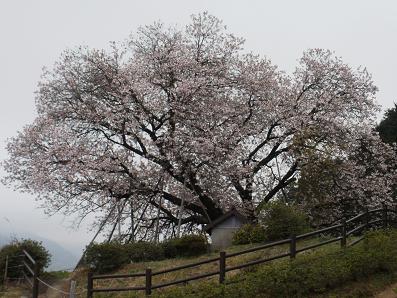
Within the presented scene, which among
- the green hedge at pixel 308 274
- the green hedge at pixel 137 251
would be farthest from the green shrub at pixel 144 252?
the green hedge at pixel 308 274

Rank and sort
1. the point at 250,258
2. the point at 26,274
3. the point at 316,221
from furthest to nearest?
the point at 316,221 → the point at 26,274 → the point at 250,258

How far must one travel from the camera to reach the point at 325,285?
14789 millimetres

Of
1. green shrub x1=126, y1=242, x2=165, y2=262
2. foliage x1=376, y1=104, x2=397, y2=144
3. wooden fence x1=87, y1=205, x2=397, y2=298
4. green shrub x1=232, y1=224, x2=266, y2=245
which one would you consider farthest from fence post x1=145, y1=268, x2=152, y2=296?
foliage x1=376, y1=104, x2=397, y2=144

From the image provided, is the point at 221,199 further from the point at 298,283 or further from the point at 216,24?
the point at 298,283

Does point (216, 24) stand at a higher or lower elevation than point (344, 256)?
higher

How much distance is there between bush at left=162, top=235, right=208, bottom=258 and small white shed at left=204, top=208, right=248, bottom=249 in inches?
69.8

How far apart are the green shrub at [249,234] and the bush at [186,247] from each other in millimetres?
1532

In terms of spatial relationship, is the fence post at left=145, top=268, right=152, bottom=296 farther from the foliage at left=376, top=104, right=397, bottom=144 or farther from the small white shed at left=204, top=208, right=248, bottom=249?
the foliage at left=376, top=104, right=397, bottom=144

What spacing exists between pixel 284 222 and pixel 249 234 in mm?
2519

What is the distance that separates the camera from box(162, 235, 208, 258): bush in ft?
76.1

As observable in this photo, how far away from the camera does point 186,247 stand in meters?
23.3

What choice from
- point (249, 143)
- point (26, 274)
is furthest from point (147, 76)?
point (26, 274)

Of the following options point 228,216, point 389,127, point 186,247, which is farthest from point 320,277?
point 389,127

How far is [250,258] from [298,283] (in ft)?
17.4
